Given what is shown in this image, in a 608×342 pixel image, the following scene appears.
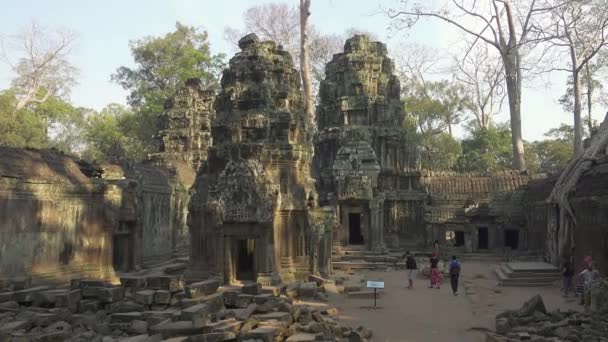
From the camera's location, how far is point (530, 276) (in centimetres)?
1727

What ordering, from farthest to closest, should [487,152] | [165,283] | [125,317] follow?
[487,152]
[165,283]
[125,317]

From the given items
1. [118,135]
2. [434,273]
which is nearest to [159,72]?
[118,135]

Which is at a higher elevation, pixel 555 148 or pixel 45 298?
pixel 555 148

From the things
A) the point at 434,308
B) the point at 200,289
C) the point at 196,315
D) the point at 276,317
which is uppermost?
the point at 200,289

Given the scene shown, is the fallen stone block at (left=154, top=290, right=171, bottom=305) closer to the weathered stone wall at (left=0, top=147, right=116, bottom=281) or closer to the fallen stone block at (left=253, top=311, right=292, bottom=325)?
the fallen stone block at (left=253, top=311, right=292, bottom=325)

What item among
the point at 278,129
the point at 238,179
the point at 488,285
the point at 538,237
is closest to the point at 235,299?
the point at 238,179

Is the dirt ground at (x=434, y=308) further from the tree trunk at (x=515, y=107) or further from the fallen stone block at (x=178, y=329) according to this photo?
the tree trunk at (x=515, y=107)

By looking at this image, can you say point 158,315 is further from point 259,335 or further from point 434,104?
point 434,104

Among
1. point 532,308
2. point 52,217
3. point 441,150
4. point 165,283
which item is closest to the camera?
point 532,308

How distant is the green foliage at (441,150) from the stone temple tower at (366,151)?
46.0 feet

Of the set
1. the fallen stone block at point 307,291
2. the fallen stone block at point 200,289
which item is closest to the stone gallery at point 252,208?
the fallen stone block at point 307,291

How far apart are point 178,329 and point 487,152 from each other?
1375 inches

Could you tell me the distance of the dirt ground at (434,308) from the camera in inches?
413

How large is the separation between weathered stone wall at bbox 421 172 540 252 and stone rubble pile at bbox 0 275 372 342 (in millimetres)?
14906
